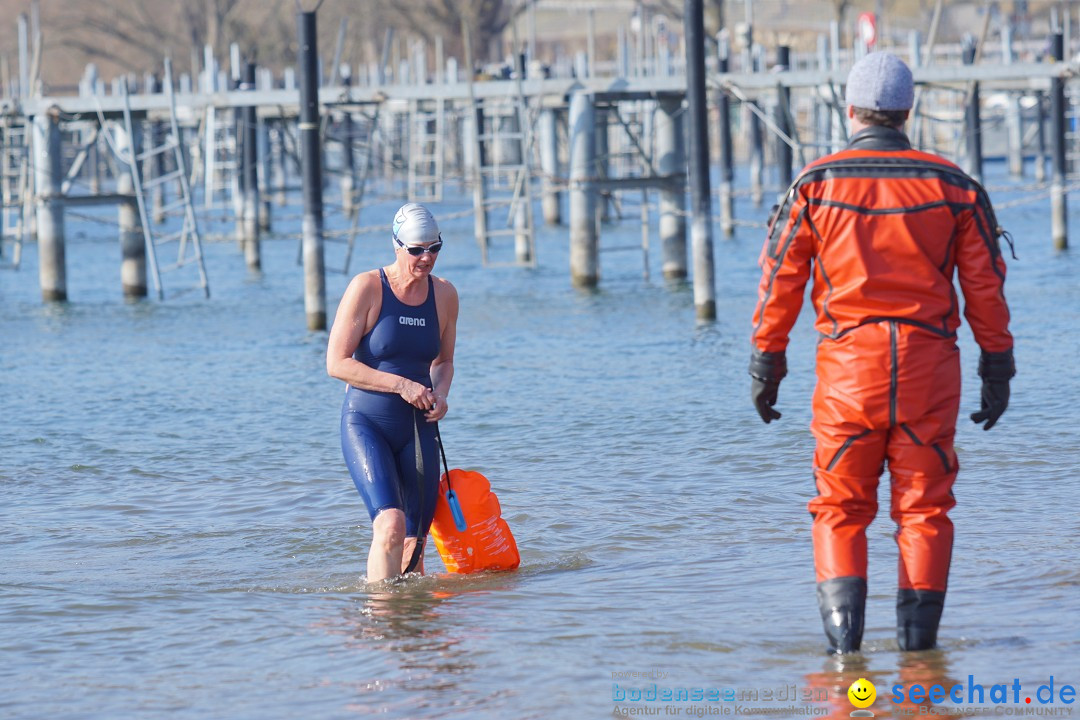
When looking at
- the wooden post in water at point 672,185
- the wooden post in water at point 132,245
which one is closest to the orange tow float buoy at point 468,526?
the wooden post in water at point 672,185

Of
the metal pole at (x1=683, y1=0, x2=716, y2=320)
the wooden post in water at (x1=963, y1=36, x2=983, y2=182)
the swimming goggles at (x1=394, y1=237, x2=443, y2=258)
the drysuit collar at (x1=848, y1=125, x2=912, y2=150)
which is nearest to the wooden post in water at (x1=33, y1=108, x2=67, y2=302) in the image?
the metal pole at (x1=683, y1=0, x2=716, y2=320)

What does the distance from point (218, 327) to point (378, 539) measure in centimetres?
1418

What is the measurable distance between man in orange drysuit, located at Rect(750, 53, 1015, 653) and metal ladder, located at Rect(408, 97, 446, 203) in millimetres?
18363

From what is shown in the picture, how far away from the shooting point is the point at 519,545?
25.2ft

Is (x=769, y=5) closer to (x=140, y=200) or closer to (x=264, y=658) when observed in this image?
(x=140, y=200)

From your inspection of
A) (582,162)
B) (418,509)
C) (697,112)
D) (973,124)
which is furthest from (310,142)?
(973,124)

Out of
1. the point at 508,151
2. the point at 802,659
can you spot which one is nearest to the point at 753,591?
the point at 802,659

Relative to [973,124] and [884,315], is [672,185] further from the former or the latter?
[884,315]

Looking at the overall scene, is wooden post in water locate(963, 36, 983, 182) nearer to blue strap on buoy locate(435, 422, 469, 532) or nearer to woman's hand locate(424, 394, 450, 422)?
blue strap on buoy locate(435, 422, 469, 532)

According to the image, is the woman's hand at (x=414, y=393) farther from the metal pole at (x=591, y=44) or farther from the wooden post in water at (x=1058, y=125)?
the wooden post in water at (x=1058, y=125)

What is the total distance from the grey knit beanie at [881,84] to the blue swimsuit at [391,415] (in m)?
1.89

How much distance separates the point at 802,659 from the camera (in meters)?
5.28

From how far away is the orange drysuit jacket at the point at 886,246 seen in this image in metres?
4.71

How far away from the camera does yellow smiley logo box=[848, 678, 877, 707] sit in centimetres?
474
